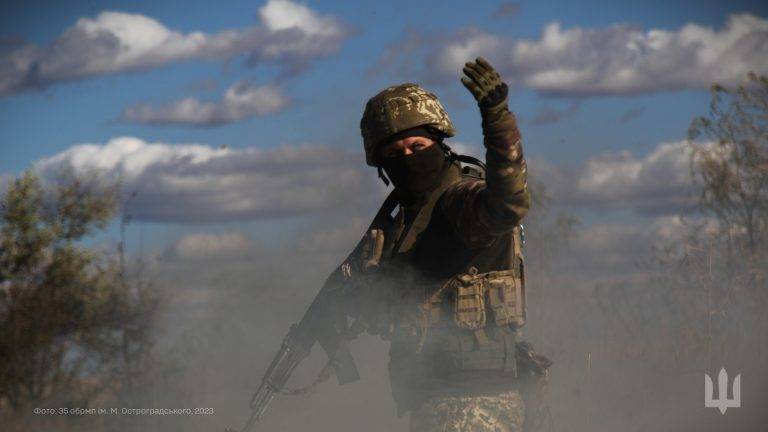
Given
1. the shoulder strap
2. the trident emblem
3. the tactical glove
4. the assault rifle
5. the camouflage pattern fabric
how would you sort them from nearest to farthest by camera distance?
the tactical glove
the camouflage pattern fabric
the shoulder strap
the assault rifle
the trident emblem

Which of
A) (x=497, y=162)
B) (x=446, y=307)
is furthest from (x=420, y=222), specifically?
(x=497, y=162)

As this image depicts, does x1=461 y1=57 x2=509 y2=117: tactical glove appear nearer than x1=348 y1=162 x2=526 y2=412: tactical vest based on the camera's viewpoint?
Yes

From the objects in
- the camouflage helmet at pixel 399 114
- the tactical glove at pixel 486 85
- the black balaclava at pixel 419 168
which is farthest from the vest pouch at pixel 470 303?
the tactical glove at pixel 486 85

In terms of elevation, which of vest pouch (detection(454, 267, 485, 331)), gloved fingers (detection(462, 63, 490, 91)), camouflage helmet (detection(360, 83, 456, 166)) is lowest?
vest pouch (detection(454, 267, 485, 331))

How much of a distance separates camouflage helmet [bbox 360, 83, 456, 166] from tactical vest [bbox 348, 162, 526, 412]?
1.22 ft

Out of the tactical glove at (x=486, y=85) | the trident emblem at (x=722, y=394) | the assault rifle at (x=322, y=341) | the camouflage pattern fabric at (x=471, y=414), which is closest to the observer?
the tactical glove at (x=486, y=85)

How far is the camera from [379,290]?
298 inches

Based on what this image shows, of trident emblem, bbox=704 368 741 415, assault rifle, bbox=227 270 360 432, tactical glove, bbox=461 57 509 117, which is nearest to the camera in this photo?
tactical glove, bbox=461 57 509 117

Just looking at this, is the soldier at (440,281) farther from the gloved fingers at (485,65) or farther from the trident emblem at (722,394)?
the trident emblem at (722,394)

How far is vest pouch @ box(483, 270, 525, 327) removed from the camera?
700 cm

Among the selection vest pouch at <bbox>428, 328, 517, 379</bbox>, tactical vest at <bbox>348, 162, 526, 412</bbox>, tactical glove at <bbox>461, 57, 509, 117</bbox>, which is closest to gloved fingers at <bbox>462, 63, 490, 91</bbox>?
tactical glove at <bbox>461, 57, 509, 117</bbox>

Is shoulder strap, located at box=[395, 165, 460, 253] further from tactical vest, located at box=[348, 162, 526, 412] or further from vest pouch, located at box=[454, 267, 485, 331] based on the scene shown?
vest pouch, located at box=[454, 267, 485, 331]

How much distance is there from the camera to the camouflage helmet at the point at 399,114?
7383mm

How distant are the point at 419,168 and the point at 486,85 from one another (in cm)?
136
